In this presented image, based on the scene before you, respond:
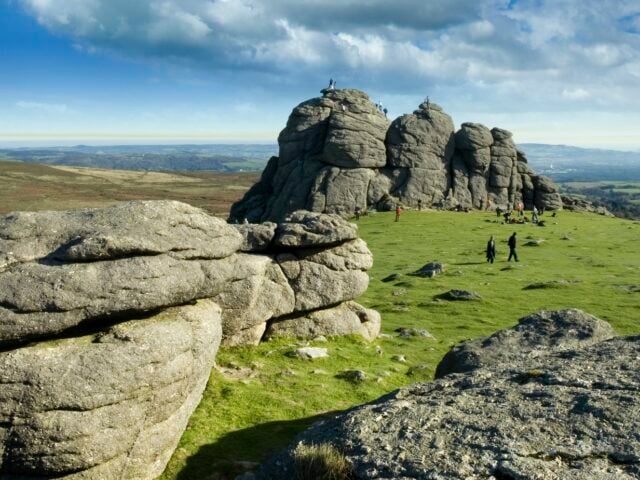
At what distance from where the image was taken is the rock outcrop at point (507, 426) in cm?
1062

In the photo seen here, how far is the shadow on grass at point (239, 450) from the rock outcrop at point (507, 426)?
19.4 ft

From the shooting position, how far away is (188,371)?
18750 millimetres

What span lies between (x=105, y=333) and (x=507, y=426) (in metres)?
12.3

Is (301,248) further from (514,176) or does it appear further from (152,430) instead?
(514,176)

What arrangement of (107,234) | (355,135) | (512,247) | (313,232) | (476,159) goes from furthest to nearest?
(476,159) < (355,135) < (512,247) < (313,232) < (107,234)

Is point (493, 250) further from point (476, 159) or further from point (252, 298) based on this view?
point (476, 159)

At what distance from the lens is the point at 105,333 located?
17.6 metres

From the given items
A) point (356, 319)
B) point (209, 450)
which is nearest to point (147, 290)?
point (209, 450)

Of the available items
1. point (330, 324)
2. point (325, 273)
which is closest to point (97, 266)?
point (325, 273)

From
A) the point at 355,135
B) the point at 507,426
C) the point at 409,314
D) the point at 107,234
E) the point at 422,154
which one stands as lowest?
the point at 409,314

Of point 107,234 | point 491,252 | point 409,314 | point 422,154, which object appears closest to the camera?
point 107,234

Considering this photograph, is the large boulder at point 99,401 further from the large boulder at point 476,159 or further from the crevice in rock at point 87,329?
the large boulder at point 476,159

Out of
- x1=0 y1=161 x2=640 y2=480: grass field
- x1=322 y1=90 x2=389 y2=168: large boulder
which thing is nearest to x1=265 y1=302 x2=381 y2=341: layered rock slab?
x1=0 y1=161 x2=640 y2=480: grass field

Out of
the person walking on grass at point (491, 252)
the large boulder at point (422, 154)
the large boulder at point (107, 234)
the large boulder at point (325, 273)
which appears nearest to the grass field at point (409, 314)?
the person walking on grass at point (491, 252)
